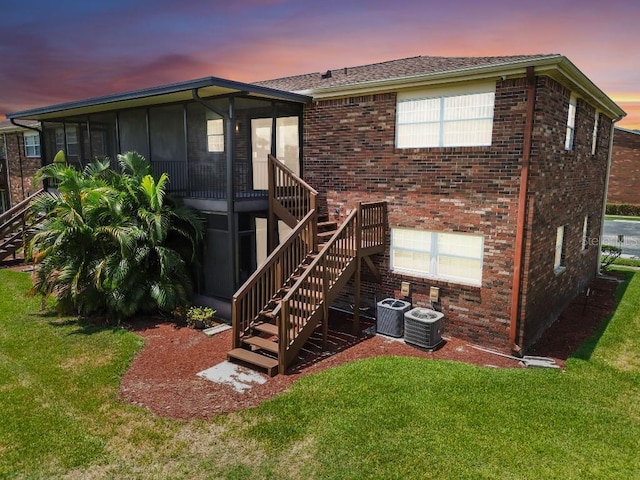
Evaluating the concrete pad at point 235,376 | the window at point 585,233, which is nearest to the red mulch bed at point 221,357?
the concrete pad at point 235,376

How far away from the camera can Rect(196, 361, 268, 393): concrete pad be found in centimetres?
727

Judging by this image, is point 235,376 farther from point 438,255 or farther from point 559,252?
point 559,252

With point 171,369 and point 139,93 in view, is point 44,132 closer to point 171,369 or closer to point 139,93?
point 139,93

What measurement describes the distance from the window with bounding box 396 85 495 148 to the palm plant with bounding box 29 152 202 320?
17.3 feet

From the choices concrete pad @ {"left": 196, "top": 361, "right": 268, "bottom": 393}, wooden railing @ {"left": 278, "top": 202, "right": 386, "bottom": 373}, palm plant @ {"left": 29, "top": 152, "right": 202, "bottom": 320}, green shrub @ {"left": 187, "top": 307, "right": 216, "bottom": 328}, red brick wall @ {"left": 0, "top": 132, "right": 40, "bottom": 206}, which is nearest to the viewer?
concrete pad @ {"left": 196, "top": 361, "right": 268, "bottom": 393}

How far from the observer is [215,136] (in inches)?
499

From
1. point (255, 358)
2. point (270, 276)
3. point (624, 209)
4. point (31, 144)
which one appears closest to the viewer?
point (255, 358)

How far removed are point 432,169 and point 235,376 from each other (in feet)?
18.5

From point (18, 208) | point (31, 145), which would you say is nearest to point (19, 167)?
point (31, 145)

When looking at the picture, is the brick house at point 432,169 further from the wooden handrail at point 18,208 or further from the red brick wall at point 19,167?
the red brick wall at point 19,167

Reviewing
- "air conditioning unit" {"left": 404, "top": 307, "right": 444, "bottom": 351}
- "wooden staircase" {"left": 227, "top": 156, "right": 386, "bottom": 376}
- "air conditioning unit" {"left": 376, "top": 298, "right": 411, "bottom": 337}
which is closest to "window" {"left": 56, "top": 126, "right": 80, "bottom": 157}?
"wooden staircase" {"left": 227, "top": 156, "right": 386, "bottom": 376}

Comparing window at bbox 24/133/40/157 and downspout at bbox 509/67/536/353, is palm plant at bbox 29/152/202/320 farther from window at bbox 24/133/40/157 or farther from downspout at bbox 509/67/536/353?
window at bbox 24/133/40/157

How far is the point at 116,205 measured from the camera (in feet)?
32.6

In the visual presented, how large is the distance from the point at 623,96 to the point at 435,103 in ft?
46.7
